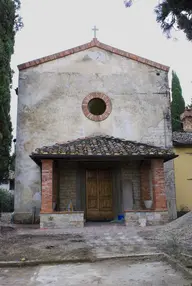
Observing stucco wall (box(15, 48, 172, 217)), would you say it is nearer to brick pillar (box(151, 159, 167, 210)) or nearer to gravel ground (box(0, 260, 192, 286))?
brick pillar (box(151, 159, 167, 210))

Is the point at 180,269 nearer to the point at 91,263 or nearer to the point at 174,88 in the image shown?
the point at 91,263

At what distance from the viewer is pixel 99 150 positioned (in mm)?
12164

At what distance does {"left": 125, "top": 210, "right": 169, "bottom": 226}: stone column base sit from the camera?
1163 centimetres

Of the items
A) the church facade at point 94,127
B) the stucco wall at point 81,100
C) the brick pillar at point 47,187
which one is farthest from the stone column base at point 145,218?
the stucco wall at point 81,100

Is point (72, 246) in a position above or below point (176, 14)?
below

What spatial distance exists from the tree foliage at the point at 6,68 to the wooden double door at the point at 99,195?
3924mm

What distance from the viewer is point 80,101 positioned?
14.3m

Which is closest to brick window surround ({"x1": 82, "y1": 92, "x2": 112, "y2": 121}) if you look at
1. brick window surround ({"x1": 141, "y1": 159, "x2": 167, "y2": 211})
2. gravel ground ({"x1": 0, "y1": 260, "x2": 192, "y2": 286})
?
brick window surround ({"x1": 141, "y1": 159, "x2": 167, "y2": 211})

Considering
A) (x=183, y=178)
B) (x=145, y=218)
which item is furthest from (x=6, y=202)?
(x=145, y=218)

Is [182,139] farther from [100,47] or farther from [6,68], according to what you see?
[6,68]

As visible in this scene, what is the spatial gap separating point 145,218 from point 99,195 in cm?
278

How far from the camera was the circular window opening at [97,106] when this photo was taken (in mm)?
14602

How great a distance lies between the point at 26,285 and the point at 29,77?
37.5ft

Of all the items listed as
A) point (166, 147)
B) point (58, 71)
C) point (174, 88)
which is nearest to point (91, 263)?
point (166, 147)
